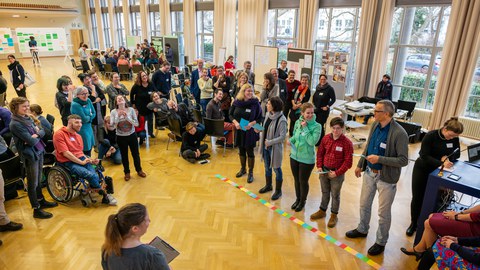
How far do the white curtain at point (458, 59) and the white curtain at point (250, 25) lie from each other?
19.8ft

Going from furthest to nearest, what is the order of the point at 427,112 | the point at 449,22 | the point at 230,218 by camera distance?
the point at 427,112, the point at 449,22, the point at 230,218

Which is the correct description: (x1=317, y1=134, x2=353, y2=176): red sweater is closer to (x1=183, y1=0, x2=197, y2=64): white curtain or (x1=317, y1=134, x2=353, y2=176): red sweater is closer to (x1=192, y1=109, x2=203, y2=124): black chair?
(x1=192, y1=109, x2=203, y2=124): black chair

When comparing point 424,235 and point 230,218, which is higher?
point 424,235

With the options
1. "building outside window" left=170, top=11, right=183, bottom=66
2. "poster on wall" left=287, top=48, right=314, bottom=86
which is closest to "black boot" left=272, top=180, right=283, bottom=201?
"poster on wall" left=287, top=48, right=314, bottom=86

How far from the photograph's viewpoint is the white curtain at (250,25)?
36.7 ft

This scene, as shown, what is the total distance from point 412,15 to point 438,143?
6154 mm

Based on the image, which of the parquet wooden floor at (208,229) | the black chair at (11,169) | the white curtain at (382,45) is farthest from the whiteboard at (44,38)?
the white curtain at (382,45)

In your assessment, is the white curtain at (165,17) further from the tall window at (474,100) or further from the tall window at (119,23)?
the tall window at (474,100)

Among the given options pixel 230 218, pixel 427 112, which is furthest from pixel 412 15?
pixel 230 218

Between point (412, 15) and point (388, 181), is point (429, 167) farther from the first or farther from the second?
point (412, 15)

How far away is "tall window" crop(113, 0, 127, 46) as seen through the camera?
19578 millimetres

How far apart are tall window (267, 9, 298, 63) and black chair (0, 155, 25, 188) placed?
8978 millimetres

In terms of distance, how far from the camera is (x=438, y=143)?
3148mm

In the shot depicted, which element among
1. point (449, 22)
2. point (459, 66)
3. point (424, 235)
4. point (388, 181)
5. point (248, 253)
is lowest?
point (248, 253)
